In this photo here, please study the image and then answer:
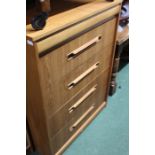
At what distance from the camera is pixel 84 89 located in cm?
125

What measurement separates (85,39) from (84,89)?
14.3 inches

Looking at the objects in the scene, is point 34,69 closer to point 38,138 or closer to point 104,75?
point 38,138

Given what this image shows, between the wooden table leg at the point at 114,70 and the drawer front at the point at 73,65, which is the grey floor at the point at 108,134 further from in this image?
the drawer front at the point at 73,65

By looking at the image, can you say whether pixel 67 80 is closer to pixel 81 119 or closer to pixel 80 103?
pixel 80 103

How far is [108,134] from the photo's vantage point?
1474 mm

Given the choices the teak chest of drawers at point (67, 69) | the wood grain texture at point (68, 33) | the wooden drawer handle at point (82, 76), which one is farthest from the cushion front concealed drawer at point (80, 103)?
the wood grain texture at point (68, 33)

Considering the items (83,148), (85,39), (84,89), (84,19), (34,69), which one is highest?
(84,19)

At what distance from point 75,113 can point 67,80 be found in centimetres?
34

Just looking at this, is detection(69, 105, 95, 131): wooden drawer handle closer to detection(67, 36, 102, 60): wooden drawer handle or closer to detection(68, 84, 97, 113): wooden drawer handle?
detection(68, 84, 97, 113): wooden drawer handle

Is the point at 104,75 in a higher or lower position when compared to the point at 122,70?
higher

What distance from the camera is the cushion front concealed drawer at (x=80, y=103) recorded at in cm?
111
